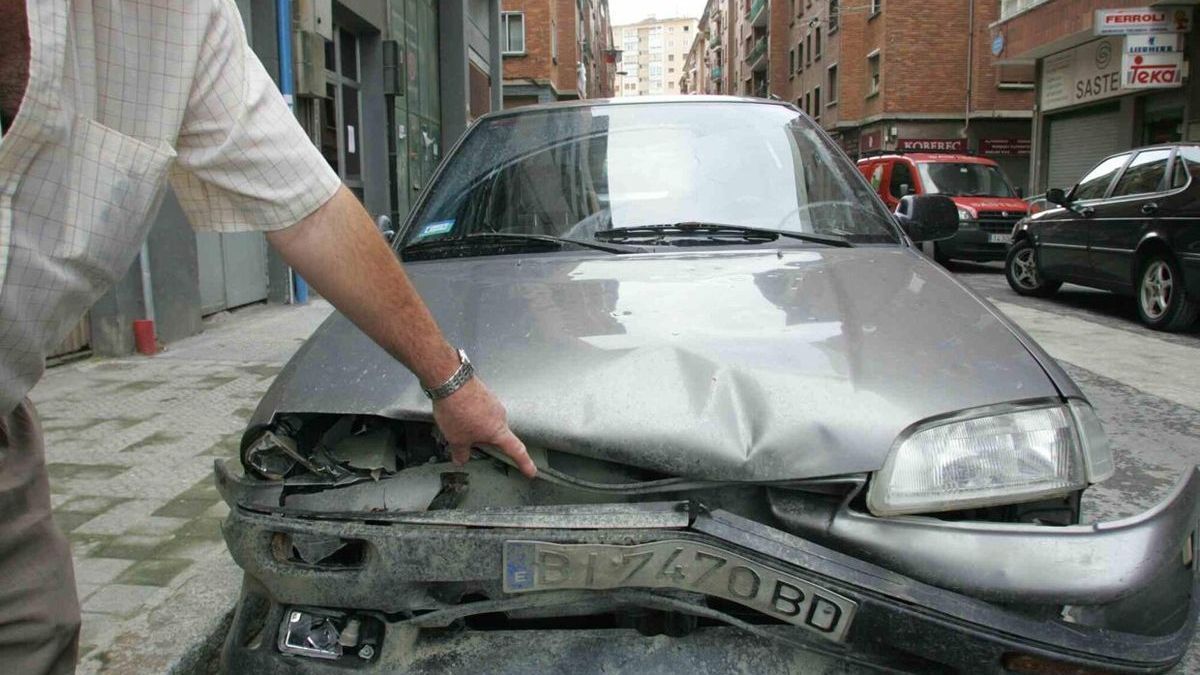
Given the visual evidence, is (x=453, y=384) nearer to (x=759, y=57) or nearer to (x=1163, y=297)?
(x=1163, y=297)

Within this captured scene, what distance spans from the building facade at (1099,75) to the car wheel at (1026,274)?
8097 millimetres

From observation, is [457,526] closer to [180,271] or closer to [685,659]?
[685,659]

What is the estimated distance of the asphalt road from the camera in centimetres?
362

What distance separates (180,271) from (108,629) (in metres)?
4.86

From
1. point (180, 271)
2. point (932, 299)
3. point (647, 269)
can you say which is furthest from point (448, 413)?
point (180, 271)

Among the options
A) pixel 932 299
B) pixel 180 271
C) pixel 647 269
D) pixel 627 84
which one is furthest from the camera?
pixel 627 84

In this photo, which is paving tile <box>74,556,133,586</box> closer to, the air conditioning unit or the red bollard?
the red bollard

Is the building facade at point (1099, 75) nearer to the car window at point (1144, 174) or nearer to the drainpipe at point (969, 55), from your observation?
the drainpipe at point (969, 55)

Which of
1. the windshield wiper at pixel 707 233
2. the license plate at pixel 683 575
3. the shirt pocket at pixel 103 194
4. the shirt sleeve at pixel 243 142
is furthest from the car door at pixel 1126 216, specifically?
the shirt pocket at pixel 103 194

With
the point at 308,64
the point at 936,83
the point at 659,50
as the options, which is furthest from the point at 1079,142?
the point at 659,50

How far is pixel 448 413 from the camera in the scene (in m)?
1.53

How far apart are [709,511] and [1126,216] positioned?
8.49 meters

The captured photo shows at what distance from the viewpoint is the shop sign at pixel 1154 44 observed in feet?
53.3

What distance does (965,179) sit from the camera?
15.1 metres
